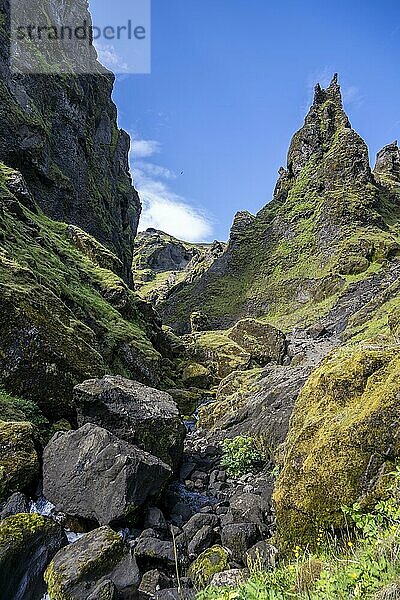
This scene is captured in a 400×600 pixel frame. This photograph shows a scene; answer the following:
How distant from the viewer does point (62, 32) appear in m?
73.3

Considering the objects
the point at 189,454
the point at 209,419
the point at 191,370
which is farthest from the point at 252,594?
the point at 191,370

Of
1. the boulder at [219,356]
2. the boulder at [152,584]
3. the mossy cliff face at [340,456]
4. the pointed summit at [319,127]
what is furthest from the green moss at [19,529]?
the pointed summit at [319,127]

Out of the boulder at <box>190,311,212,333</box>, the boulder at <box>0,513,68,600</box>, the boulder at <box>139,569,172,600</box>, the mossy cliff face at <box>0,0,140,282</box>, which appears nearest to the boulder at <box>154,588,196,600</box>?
the boulder at <box>139,569,172,600</box>

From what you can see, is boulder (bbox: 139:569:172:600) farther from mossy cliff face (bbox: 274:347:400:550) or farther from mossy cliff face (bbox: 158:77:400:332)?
mossy cliff face (bbox: 158:77:400:332)

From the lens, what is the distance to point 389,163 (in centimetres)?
13200

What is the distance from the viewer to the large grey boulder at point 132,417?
14.0 metres

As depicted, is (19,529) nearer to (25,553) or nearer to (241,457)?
(25,553)

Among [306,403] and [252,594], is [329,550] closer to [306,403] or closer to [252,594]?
[252,594]

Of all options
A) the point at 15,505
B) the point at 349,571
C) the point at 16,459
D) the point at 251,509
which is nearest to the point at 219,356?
the point at 251,509

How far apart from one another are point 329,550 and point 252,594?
2634 mm

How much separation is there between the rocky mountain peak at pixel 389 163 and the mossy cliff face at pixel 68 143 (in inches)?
3449

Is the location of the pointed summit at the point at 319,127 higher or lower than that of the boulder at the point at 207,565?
higher

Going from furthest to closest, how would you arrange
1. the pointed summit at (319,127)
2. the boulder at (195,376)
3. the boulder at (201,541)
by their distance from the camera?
the pointed summit at (319,127) → the boulder at (195,376) → the boulder at (201,541)

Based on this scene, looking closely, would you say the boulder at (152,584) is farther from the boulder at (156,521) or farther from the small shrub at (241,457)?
the small shrub at (241,457)
